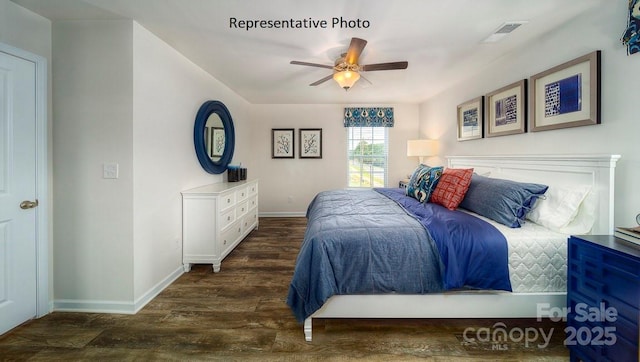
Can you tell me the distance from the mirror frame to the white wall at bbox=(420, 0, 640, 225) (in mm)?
3712

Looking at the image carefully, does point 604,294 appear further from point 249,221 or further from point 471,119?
point 249,221

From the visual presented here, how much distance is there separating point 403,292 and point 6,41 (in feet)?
11.2

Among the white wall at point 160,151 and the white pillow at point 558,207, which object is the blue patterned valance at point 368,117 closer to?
the white wall at point 160,151

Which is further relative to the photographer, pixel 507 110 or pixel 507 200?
pixel 507 110

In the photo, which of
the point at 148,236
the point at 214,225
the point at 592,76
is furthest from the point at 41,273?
the point at 592,76

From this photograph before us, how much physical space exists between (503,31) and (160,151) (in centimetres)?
346

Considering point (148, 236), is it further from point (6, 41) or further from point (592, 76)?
point (592, 76)

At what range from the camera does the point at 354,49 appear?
7.99 ft

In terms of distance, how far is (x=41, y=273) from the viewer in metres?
2.12

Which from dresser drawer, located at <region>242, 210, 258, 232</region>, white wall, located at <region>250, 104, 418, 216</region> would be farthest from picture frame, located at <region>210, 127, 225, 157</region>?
white wall, located at <region>250, 104, 418, 216</region>

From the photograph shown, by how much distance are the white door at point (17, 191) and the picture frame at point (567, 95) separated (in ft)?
14.5

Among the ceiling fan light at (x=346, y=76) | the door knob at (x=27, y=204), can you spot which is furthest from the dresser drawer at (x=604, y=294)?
the door knob at (x=27, y=204)

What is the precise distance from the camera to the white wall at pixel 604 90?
5.95 feet

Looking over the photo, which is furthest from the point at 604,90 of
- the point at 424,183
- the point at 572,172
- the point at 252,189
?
the point at 252,189
